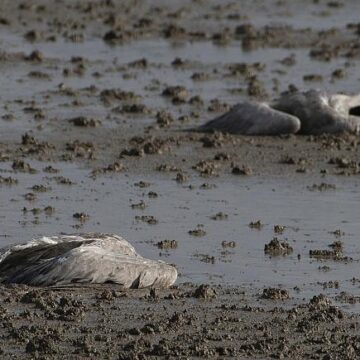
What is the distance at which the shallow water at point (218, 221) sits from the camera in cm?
1357

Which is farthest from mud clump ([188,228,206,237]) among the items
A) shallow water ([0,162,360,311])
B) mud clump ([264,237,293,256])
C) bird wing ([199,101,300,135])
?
bird wing ([199,101,300,135])

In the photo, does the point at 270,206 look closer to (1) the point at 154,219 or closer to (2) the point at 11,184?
(1) the point at 154,219

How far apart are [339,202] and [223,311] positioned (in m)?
5.01

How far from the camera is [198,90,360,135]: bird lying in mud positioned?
806 inches

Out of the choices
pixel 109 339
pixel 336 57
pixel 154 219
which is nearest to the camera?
pixel 109 339

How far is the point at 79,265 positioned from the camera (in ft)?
39.9

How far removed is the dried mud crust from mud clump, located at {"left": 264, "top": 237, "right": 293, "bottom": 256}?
4.78 feet

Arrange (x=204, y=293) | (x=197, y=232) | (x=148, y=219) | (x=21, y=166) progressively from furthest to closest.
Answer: (x=21, y=166)
(x=148, y=219)
(x=197, y=232)
(x=204, y=293)

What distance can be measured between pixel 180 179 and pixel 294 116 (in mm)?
3683

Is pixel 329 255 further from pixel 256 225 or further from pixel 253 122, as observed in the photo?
pixel 253 122

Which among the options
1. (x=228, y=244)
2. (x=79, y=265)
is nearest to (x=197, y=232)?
(x=228, y=244)

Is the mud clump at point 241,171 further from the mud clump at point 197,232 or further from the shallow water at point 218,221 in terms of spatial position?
the mud clump at point 197,232

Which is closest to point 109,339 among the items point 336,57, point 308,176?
A: point 308,176

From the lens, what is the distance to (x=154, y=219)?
50.6ft
